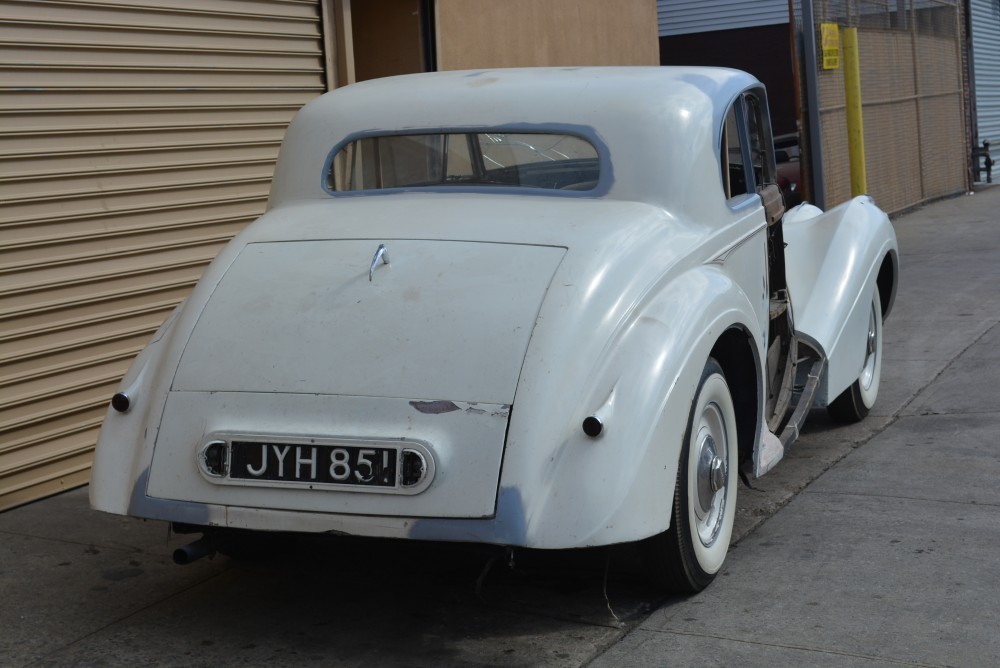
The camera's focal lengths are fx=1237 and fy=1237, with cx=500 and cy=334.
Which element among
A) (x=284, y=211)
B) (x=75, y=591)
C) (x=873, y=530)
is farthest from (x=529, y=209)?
(x=75, y=591)

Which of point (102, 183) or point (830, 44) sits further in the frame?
point (830, 44)

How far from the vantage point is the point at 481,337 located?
145 inches

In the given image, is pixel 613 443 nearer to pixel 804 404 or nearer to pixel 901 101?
pixel 804 404

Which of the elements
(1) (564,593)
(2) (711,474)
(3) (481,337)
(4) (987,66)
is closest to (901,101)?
(4) (987,66)

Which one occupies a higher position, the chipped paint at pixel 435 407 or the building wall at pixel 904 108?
the building wall at pixel 904 108

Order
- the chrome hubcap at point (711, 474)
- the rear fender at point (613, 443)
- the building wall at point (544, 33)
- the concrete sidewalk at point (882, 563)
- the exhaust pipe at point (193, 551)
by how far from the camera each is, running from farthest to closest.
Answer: the building wall at point (544, 33) → the chrome hubcap at point (711, 474) → the exhaust pipe at point (193, 551) → the concrete sidewalk at point (882, 563) → the rear fender at point (613, 443)

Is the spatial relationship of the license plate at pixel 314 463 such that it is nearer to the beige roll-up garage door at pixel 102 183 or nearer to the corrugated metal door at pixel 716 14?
the beige roll-up garage door at pixel 102 183

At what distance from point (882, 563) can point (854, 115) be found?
1081 centimetres

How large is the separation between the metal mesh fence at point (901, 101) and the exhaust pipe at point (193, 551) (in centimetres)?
1151

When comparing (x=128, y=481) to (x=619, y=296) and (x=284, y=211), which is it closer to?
(x=284, y=211)

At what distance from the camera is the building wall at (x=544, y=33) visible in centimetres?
916

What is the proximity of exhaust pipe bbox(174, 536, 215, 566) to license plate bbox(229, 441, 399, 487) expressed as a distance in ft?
1.09

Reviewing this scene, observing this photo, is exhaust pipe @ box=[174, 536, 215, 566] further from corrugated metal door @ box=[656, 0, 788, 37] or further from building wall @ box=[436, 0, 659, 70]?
corrugated metal door @ box=[656, 0, 788, 37]

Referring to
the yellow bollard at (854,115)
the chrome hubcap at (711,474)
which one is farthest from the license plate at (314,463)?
the yellow bollard at (854,115)
